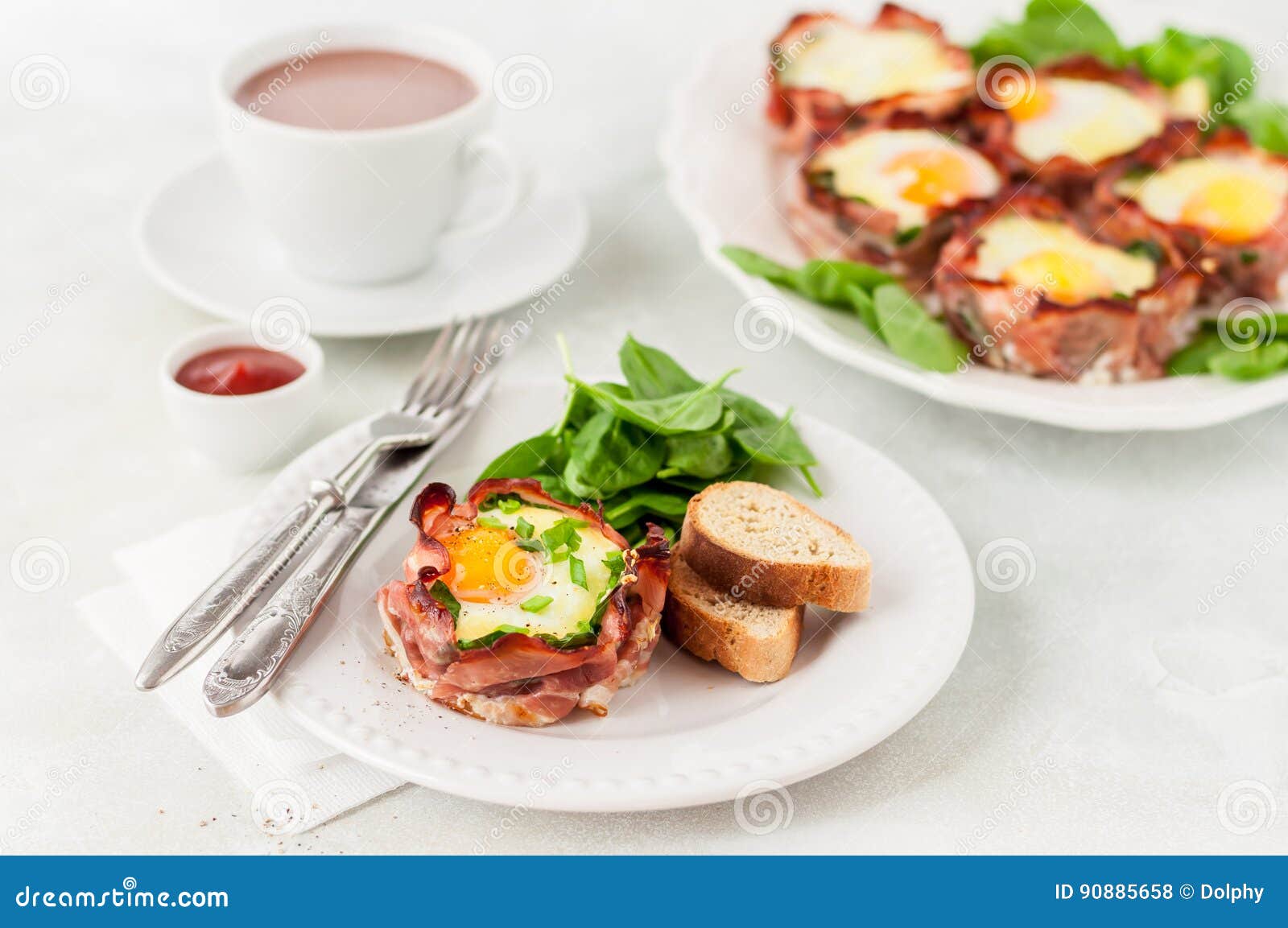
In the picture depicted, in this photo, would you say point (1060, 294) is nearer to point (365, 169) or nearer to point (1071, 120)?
point (1071, 120)

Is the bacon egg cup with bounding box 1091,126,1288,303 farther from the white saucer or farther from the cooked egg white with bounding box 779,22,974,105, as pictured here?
the white saucer

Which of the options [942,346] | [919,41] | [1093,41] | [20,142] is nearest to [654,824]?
[942,346]

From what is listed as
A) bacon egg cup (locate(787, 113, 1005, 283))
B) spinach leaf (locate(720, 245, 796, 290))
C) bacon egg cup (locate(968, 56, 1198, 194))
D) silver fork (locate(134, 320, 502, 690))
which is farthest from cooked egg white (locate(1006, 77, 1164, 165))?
silver fork (locate(134, 320, 502, 690))

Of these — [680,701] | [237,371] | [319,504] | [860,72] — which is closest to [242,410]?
[237,371]

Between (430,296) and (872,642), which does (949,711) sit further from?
(430,296)

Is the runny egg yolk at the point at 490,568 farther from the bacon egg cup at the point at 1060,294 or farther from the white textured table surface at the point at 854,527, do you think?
the bacon egg cup at the point at 1060,294

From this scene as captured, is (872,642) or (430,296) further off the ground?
(872,642)
